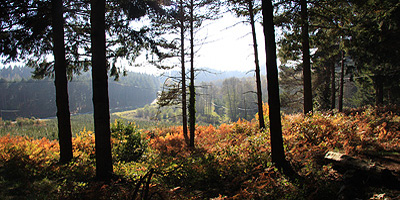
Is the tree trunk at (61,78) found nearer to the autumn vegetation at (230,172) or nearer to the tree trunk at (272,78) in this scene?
the autumn vegetation at (230,172)

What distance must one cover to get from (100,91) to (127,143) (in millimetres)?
5178

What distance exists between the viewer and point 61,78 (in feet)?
24.2

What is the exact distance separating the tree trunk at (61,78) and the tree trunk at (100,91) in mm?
3007

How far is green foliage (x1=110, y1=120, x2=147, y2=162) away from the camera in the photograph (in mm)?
9259

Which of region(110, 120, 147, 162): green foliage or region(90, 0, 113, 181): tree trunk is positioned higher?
region(90, 0, 113, 181): tree trunk

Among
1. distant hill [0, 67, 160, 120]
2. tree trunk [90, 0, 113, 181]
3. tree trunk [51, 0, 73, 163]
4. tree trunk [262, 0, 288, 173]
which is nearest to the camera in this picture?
tree trunk [90, 0, 113, 181]

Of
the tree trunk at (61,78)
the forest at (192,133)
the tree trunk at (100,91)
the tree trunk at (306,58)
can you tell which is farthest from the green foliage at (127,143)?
the tree trunk at (306,58)

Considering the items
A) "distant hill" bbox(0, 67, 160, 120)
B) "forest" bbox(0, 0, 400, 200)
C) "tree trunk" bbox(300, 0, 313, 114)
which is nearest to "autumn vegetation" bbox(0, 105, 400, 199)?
"forest" bbox(0, 0, 400, 200)

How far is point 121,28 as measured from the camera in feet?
23.8

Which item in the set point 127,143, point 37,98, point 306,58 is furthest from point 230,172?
point 37,98

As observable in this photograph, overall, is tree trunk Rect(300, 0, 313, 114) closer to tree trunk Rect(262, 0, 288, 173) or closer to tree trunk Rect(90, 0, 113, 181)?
tree trunk Rect(262, 0, 288, 173)

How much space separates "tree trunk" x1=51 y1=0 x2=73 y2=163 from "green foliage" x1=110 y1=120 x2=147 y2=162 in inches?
77.4

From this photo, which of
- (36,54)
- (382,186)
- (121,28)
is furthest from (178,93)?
(382,186)

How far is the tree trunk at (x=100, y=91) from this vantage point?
5.10m
